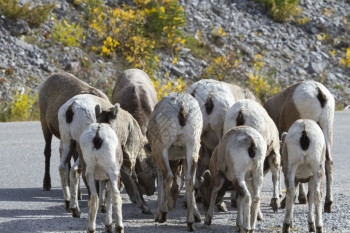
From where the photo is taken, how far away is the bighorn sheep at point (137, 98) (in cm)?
1270

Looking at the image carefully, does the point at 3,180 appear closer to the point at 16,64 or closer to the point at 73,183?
the point at 73,183

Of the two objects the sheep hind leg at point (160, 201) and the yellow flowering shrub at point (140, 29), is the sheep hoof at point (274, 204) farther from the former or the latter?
the yellow flowering shrub at point (140, 29)

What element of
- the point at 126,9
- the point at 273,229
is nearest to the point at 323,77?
the point at 126,9

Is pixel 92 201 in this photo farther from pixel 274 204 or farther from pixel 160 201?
pixel 274 204

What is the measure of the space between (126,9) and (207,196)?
14843mm

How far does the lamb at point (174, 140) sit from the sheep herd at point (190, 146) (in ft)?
0.04

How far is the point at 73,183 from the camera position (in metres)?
10.9

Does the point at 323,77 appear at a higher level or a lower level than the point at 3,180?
higher

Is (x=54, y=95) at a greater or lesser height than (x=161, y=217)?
greater

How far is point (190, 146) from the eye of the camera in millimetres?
10469

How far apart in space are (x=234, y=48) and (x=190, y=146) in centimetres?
1519

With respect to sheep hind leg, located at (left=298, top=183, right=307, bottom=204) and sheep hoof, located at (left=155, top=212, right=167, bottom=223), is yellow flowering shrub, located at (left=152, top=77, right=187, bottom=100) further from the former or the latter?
sheep hoof, located at (left=155, top=212, right=167, bottom=223)

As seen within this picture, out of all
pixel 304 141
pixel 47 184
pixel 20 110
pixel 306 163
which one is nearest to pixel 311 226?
pixel 306 163

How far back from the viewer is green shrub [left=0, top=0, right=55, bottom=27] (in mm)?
22844
